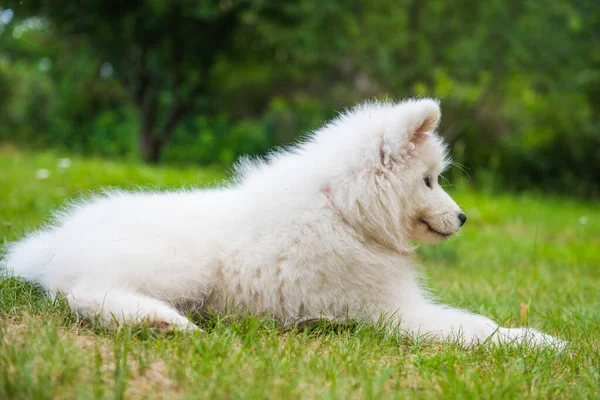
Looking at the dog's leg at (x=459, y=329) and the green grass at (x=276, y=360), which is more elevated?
the dog's leg at (x=459, y=329)

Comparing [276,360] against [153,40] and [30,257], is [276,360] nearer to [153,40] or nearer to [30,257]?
[30,257]

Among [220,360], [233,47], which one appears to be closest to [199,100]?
[233,47]

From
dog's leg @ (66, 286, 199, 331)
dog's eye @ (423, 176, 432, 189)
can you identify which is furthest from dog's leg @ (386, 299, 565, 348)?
dog's leg @ (66, 286, 199, 331)

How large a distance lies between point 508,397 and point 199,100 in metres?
14.7

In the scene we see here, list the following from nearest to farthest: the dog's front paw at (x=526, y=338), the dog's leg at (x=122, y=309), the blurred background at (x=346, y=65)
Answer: the dog's leg at (x=122, y=309) < the dog's front paw at (x=526, y=338) < the blurred background at (x=346, y=65)

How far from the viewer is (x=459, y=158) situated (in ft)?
41.5

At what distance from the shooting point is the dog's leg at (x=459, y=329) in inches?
111

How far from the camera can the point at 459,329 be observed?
2.85 m

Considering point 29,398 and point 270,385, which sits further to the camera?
point 270,385

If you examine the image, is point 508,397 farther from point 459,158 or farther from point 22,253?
point 459,158

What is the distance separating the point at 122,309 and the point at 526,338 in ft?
6.00

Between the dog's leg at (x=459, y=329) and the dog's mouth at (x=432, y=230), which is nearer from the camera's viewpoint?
the dog's leg at (x=459, y=329)

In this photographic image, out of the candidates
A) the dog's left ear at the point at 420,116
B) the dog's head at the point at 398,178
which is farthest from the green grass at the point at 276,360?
the dog's left ear at the point at 420,116

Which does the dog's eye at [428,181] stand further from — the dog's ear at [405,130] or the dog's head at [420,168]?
the dog's ear at [405,130]
